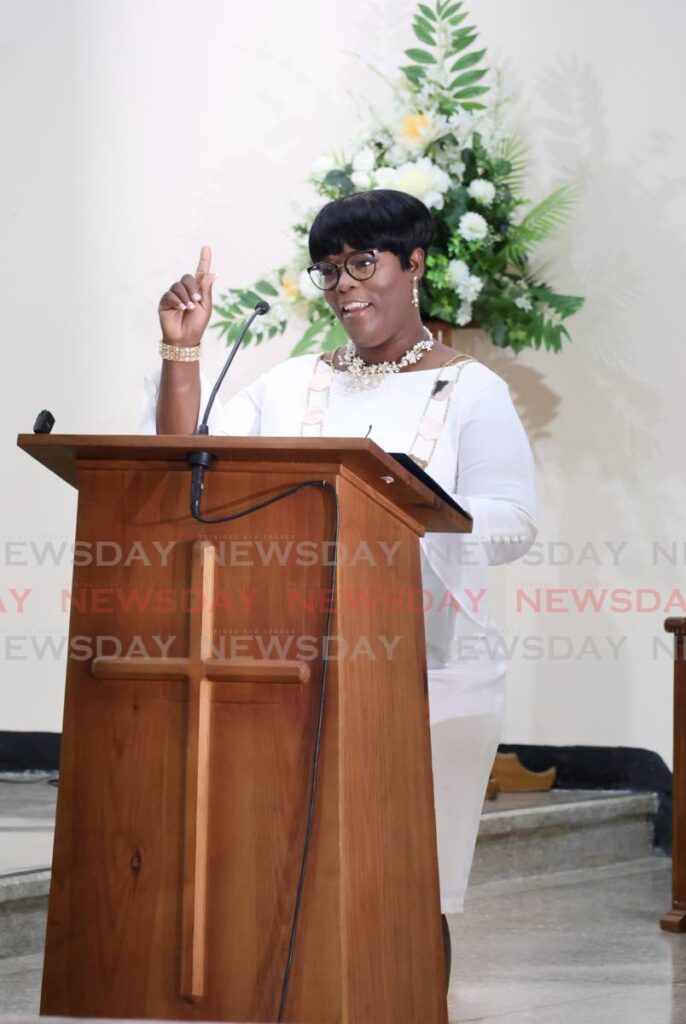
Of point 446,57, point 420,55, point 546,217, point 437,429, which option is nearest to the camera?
point 437,429

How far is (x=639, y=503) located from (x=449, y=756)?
2.30m

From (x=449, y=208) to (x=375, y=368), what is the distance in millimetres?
1464

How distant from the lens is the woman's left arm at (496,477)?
2.49 metres

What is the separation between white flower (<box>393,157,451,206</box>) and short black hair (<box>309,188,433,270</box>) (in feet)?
4.25

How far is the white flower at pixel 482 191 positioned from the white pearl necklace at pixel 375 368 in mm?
1409

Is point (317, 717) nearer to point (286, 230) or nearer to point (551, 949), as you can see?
point (551, 949)

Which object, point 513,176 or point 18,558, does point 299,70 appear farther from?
point 18,558

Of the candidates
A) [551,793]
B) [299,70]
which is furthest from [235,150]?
[551,793]

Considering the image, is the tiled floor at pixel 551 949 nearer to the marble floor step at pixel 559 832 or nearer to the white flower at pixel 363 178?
the marble floor step at pixel 559 832

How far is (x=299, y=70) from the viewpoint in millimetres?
4922

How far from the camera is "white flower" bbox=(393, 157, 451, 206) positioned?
4.02 m

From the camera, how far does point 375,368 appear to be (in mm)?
2838

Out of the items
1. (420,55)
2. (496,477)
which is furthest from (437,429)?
(420,55)

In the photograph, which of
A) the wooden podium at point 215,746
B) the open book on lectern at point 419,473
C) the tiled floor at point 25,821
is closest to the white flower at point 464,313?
the tiled floor at point 25,821
